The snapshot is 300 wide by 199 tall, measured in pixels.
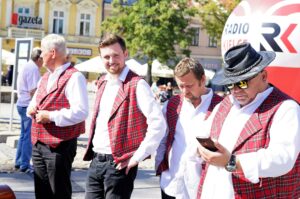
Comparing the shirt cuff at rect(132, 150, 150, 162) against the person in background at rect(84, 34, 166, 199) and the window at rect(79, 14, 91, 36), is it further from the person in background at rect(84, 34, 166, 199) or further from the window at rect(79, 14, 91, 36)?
the window at rect(79, 14, 91, 36)

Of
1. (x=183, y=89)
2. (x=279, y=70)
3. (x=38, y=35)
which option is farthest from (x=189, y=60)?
(x=38, y=35)

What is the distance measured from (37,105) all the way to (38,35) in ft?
148

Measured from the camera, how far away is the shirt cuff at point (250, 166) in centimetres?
280

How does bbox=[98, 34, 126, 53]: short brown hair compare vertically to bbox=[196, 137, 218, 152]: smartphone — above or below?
above

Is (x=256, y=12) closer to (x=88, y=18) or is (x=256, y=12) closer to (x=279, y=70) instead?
(x=279, y=70)

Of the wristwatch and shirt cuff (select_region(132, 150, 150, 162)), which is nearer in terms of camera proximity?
the wristwatch

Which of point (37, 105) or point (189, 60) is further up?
point (189, 60)

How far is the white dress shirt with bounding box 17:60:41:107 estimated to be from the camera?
836 cm

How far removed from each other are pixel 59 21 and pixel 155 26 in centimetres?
1594

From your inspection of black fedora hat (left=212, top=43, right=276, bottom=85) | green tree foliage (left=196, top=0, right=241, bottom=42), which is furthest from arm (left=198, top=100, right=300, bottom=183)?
green tree foliage (left=196, top=0, right=241, bottom=42)

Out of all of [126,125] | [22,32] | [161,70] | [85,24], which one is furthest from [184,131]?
[85,24]

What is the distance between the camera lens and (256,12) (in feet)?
25.6

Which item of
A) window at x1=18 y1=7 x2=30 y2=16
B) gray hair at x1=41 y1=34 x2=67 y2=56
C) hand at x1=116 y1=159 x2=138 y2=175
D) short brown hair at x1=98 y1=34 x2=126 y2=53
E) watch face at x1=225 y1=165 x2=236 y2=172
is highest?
window at x1=18 y1=7 x2=30 y2=16

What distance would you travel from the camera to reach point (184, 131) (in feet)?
13.4
